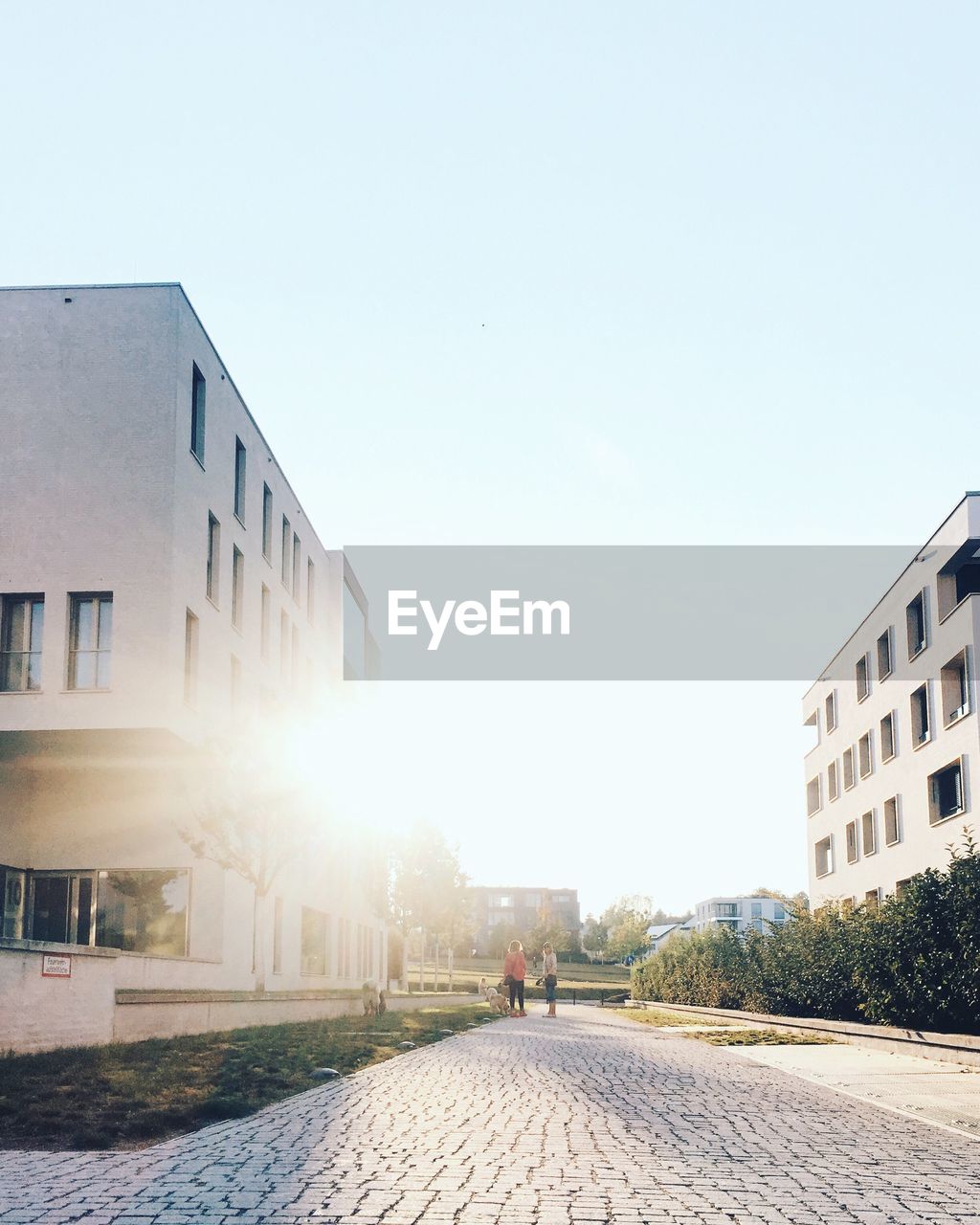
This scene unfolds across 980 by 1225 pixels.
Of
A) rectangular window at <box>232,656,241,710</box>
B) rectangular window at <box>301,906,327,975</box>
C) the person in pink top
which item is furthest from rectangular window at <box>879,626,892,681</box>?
rectangular window at <box>232,656,241,710</box>

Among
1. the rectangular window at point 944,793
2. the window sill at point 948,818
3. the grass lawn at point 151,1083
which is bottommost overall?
the grass lawn at point 151,1083

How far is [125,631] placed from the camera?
898 inches

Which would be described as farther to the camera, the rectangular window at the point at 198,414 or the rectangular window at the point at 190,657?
the rectangular window at the point at 198,414

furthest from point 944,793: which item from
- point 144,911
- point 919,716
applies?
point 144,911

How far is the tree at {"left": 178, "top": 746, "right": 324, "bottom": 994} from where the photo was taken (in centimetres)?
2425

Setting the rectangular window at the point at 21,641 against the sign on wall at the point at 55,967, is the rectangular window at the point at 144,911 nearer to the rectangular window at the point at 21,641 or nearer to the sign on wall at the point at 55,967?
the rectangular window at the point at 21,641

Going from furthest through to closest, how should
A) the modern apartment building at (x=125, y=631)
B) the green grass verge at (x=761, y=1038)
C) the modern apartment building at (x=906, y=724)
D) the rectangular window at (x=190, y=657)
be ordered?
the modern apartment building at (x=906, y=724) < the rectangular window at (x=190, y=657) < the modern apartment building at (x=125, y=631) < the green grass verge at (x=761, y=1038)

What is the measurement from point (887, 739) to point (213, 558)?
21.3 meters

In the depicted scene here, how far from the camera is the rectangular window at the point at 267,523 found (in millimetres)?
32875

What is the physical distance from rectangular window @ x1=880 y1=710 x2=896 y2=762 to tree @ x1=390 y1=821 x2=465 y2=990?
19189mm

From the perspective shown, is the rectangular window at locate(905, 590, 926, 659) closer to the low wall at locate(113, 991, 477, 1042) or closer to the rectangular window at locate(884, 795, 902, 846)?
the rectangular window at locate(884, 795, 902, 846)

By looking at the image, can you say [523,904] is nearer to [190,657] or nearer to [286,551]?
[286,551]

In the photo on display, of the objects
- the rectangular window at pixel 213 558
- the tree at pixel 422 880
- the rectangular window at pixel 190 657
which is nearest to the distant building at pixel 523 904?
the tree at pixel 422 880

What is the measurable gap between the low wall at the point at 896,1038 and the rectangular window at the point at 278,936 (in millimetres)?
13699
